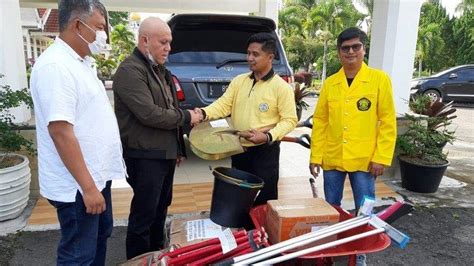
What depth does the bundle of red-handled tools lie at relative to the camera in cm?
205

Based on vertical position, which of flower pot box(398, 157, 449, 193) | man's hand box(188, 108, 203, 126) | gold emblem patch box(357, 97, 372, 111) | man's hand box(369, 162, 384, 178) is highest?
gold emblem patch box(357, 97, 372, 111)

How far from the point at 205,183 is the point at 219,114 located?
195 centimetres

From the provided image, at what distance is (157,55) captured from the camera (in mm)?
2602

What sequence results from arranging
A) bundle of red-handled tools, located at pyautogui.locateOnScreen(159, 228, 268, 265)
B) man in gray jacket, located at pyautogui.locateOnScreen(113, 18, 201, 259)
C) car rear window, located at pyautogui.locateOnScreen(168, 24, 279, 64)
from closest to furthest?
bundle of red-handled tools, located at pyautogui.locateOnScreen(159, 228, 268, 265)
man in gray jacket, located at pyautogui.locateOnScreen(113, 18, 201, 259)
car rear window, located at pyautogui.locateOnScreen(168, 24, 279, 64)

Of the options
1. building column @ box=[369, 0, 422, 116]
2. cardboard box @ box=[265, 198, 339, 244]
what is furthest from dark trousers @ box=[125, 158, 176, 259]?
building column @ box=[369, 0, 422, 116]

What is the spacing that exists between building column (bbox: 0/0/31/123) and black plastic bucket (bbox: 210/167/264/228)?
282cm

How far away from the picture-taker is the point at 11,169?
137 inches

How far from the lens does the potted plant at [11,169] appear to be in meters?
3.47

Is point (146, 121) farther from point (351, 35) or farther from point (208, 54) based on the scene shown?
point (208, 54)

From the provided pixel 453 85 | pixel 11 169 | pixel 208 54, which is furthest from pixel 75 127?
pixel 453 85

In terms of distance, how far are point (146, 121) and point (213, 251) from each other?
957mm

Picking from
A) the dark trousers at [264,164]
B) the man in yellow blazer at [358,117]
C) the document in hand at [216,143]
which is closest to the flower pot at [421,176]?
the man in yellow blazer at [358,117]

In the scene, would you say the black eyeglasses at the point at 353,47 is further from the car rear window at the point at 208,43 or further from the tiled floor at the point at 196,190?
the car rear window at the point at 208,43

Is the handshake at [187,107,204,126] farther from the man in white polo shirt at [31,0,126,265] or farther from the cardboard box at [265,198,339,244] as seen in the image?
the cardboard box at [265,198,339,244]
